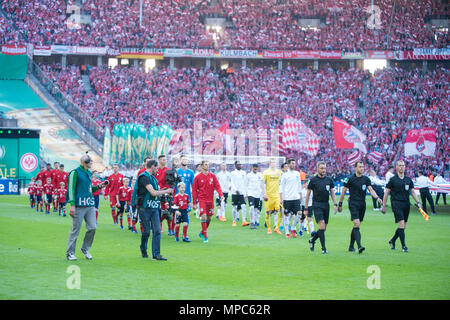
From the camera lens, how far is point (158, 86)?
187ft

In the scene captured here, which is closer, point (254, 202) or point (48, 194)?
point (254, 202)

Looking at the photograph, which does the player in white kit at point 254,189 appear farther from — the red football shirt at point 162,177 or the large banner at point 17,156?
the large banner at point 17,156

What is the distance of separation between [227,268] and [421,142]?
34.4 m

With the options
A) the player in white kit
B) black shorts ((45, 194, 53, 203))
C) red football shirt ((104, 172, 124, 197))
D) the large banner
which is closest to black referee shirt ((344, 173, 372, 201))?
the player in white kit

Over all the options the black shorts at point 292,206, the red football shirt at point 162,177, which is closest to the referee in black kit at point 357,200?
the black shorts at point 292,206

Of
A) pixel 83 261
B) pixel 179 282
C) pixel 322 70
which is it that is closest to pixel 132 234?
pixel 83 261

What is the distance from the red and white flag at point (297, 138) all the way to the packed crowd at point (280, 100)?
264 centimetres

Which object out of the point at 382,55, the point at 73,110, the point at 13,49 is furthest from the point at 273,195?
the point at 382,55

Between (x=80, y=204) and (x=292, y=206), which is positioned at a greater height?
(x=80, y=204)

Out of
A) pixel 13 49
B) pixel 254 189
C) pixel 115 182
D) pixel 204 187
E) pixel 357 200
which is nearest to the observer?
pixel 357 200

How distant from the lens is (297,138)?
150 ft

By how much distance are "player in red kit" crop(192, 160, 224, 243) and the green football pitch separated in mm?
631

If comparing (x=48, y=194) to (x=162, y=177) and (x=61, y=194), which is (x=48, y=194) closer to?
(x=61, y=194)

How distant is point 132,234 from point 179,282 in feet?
28.6
